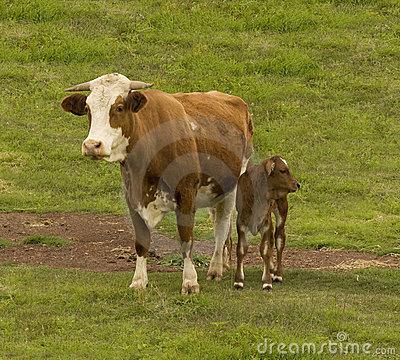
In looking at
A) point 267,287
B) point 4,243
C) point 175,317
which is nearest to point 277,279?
point 267,287

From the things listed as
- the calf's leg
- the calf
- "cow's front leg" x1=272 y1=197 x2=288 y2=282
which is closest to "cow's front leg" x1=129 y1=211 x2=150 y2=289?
the calf

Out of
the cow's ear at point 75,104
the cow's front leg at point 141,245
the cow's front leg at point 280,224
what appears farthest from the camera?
the cow's front leg at point 280,224

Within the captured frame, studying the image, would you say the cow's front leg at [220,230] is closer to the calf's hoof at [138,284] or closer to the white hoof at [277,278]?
the white hoof at [277,278]

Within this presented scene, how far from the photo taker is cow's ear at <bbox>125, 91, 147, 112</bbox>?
497 inches

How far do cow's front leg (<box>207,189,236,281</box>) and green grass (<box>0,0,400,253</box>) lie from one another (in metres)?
2.63

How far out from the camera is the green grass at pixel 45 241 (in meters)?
16.8

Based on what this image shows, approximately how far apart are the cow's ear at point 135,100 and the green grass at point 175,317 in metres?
1.93

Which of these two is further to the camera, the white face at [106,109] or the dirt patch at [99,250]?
the dirt patch at [99,250]

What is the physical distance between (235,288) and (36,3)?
14981 mm

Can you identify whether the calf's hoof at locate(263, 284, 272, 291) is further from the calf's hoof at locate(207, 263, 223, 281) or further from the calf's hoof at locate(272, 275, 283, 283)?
the calf's hoof at locate(207, 263, 223, 281)

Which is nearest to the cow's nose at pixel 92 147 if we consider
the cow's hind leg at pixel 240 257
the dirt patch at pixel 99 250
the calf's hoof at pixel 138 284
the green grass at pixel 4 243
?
Result: the calf's hoof at pixel 138 284

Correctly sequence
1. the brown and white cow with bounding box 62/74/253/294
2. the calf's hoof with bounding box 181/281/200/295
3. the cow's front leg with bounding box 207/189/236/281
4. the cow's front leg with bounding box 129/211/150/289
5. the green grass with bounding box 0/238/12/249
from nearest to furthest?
1. the brown and white cow with bounding box 62/74/253/294
2. the calf's hoof with bounding box 181/281/200/295
3. the cow's front leg with bounding box 129/211/150/289
4. the cow's front leg with bounding box 207/189/236/281
5. the green grass with bounding box 0/238/12/249

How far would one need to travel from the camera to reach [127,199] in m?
13.3

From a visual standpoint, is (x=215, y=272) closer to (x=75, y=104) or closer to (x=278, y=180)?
(x=278, y=180)
